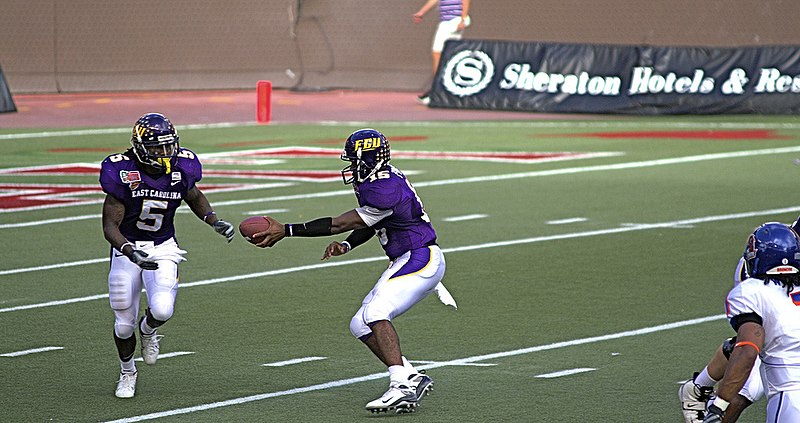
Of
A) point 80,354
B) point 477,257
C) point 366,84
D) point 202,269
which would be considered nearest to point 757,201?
point 477,257

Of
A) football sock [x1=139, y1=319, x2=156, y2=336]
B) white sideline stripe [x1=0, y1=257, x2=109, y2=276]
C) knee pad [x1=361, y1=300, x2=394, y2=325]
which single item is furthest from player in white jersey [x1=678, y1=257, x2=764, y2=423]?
white sideline stripe [x1=0, y1=257, x2=109, y2=276]

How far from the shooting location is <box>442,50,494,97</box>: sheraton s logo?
2614 centimetres

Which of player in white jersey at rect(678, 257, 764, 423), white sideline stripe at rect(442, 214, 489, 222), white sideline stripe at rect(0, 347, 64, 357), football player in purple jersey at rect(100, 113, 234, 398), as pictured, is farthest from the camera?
white sideline stripe at rect(442, 214, 489, 222)

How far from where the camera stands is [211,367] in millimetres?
8836

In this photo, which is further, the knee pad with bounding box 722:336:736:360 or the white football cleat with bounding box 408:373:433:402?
the white football cleat with bounding box 408:373:433:402

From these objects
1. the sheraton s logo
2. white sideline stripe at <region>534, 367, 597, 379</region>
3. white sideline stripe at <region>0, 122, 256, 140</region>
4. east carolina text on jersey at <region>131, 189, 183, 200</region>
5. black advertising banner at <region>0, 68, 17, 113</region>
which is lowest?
black advertising banner at <region>0, 68, 17, 113</region>

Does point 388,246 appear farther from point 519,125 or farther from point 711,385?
point 519,125

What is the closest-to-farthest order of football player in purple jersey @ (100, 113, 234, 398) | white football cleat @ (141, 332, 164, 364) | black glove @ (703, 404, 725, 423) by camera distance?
black glove @ (703, 404, 725, 423)
football player in purple jersey @ (100, 113, 234, 398)
white football cleat @ (141, 332, 164, 364)

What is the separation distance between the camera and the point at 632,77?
25.5 metres

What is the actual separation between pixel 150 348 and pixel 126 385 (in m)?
0.55

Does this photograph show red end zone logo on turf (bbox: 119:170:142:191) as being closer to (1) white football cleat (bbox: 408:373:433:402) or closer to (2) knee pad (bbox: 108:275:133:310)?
(2) knee pad (bbox: 108:275:133:310)

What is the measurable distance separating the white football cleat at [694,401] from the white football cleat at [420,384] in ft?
4.55

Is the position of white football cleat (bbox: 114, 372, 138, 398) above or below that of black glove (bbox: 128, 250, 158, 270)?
below

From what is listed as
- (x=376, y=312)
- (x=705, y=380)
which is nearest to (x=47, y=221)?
(x=376, y=312)
